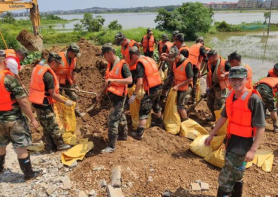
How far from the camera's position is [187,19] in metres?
26.6

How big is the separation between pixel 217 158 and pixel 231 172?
106cm

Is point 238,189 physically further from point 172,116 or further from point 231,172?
point 172,116

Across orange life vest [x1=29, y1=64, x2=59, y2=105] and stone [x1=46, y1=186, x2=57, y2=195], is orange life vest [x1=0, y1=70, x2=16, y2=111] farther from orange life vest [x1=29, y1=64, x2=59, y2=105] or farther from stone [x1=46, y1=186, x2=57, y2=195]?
stone [x1=46, y1=186, x2=57, y2=195]

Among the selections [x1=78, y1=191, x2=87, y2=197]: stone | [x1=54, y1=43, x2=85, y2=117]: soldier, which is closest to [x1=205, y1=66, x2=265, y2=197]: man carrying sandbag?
[x1=78, y1=191, x2=87, y2=197]: stone

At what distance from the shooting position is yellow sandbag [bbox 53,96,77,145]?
4.47 meters

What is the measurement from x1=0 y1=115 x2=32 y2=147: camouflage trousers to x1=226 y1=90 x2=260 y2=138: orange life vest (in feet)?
9.12

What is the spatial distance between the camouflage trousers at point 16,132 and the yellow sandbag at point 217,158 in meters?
2.81

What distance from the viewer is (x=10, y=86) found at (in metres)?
3.14

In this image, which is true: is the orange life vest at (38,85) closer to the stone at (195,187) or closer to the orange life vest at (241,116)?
the stone at (195,187)

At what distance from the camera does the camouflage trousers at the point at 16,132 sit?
10.8ft

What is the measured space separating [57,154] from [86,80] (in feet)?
12.7

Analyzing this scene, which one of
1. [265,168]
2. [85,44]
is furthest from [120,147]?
[85,44]

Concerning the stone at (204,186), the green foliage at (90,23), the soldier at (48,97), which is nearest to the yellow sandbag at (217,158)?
the stone at (204,186)

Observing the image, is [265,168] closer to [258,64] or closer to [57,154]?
[57,154]
